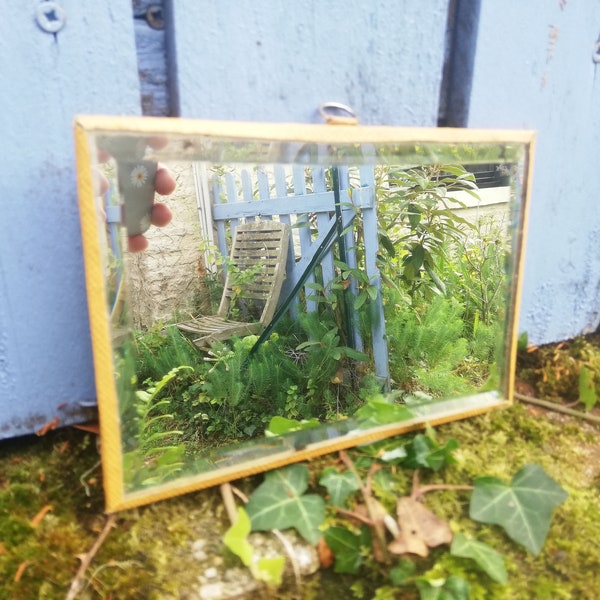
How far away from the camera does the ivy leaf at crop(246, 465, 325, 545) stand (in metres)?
0.78

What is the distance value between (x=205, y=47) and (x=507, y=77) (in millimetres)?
715

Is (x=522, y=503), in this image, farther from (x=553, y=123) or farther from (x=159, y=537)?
(x=553, y=123)

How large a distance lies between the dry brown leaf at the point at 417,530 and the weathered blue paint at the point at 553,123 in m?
0.72

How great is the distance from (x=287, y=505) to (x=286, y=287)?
2036 millimetres

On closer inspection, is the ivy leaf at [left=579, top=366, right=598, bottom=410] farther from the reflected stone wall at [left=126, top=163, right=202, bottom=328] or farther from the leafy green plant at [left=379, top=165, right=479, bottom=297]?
the reflected stone wall at [left=126, top=163, right=202, bottom=328]

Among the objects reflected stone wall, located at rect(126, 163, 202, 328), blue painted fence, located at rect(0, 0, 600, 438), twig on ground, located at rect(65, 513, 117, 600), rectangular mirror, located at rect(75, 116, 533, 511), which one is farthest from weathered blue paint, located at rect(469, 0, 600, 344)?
reflected stone wall, located at rect(126, 163, 202, 328)

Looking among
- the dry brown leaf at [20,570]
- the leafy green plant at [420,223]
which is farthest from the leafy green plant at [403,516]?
the leafy green plant at [420,223]

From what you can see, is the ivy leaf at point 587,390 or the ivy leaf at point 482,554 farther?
the ivy leaf at point 587,390

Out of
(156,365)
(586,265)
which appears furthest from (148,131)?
(156,365)

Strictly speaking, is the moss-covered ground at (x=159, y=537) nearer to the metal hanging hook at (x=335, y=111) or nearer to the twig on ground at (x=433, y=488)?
the twig on ground at (x=433, y=488)

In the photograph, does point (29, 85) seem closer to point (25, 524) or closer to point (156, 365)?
point (25, 524)

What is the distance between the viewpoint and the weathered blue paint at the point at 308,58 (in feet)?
2.86

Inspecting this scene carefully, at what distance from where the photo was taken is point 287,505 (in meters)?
0.81

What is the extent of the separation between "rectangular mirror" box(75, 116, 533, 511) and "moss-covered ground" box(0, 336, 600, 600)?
0.06 metres
